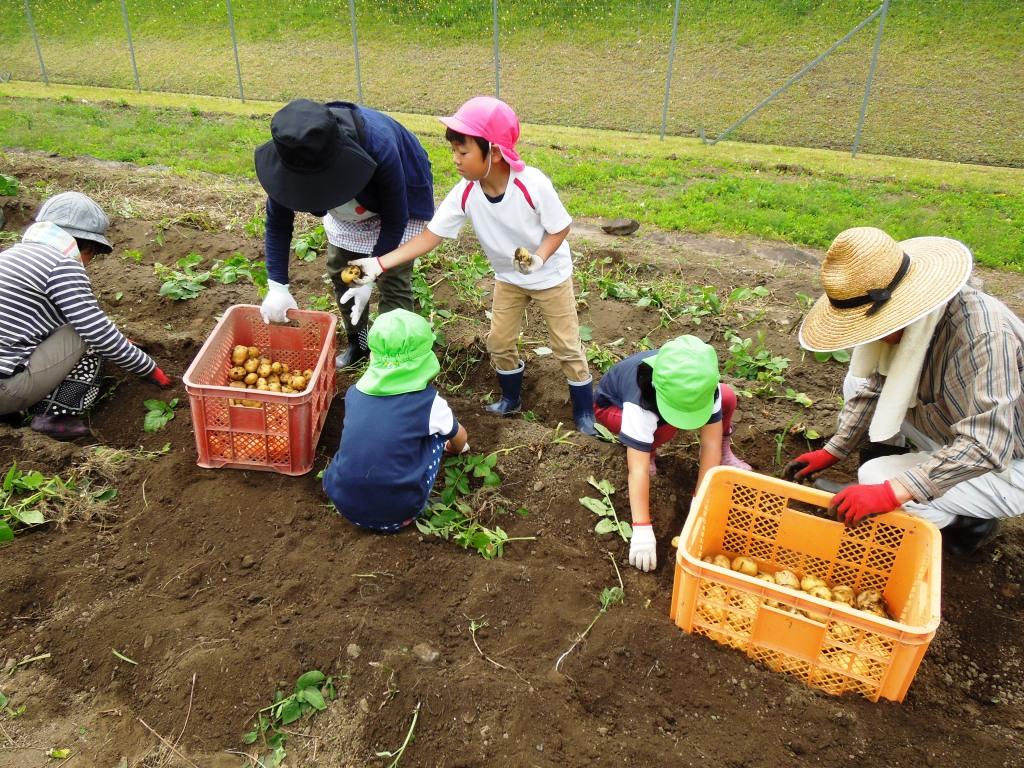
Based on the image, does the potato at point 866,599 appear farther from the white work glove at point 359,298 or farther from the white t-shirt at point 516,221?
the white work glove at point 359,298

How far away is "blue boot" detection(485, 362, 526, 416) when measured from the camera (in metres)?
4.00

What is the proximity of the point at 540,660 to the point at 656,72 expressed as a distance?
494 inches

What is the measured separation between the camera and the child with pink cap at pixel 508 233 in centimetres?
311

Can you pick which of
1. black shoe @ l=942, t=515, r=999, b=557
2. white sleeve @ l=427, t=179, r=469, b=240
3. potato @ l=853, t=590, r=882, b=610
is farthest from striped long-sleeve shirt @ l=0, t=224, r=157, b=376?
black shoe @ l=942, t=515, r=999, b=557

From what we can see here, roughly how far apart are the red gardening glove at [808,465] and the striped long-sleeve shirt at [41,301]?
3.36 metres

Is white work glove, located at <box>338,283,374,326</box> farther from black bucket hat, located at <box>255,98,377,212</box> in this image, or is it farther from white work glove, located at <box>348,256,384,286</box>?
black bucket hat, located at <box>255,98,377,212</box>

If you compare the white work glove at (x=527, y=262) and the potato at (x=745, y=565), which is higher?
the white work glove at (x=527, y=262)

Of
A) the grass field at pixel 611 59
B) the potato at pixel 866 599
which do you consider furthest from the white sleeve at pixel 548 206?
the grass field at pixel 611 59

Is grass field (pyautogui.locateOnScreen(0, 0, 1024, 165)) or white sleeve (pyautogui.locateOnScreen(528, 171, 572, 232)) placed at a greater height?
white sleeve (pyautogui.locateOnScreen(528, 171, 572, 232))

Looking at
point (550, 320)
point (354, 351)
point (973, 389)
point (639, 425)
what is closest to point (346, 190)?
point (550, 320)

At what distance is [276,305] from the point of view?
3713mm

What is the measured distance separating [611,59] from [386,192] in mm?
11450

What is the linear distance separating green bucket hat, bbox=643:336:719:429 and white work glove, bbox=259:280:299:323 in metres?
1.96

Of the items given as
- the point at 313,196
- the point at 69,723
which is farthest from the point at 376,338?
the point at 69,723
